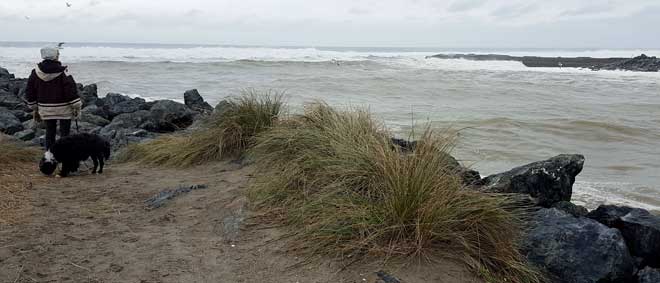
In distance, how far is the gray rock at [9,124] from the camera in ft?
34.9

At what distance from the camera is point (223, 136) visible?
7.48 meters

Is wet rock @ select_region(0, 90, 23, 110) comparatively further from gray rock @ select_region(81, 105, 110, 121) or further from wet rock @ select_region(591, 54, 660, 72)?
wet rock @ select_region(591, 54, 660, 72)

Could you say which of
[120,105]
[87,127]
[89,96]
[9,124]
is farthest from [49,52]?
[89,96]

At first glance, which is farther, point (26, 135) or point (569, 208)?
point (26, 135)

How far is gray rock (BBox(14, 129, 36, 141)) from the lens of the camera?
996 centimetres

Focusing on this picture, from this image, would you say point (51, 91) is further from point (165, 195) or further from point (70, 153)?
point (165, 195)

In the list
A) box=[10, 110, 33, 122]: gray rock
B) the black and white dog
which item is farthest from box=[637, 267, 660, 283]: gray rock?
box=[10, 110, 33, 122]: gray rock

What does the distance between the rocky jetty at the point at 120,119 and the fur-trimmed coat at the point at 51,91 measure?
2.07m

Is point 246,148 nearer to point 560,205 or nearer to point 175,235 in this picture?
point 175,235

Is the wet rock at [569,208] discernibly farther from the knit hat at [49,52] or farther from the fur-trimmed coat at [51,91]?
the knit hat at [49,52]

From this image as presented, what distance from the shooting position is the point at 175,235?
4535 mm

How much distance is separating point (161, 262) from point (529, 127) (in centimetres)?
1212

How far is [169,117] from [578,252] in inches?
349

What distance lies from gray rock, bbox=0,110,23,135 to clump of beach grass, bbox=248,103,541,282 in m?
7.72
